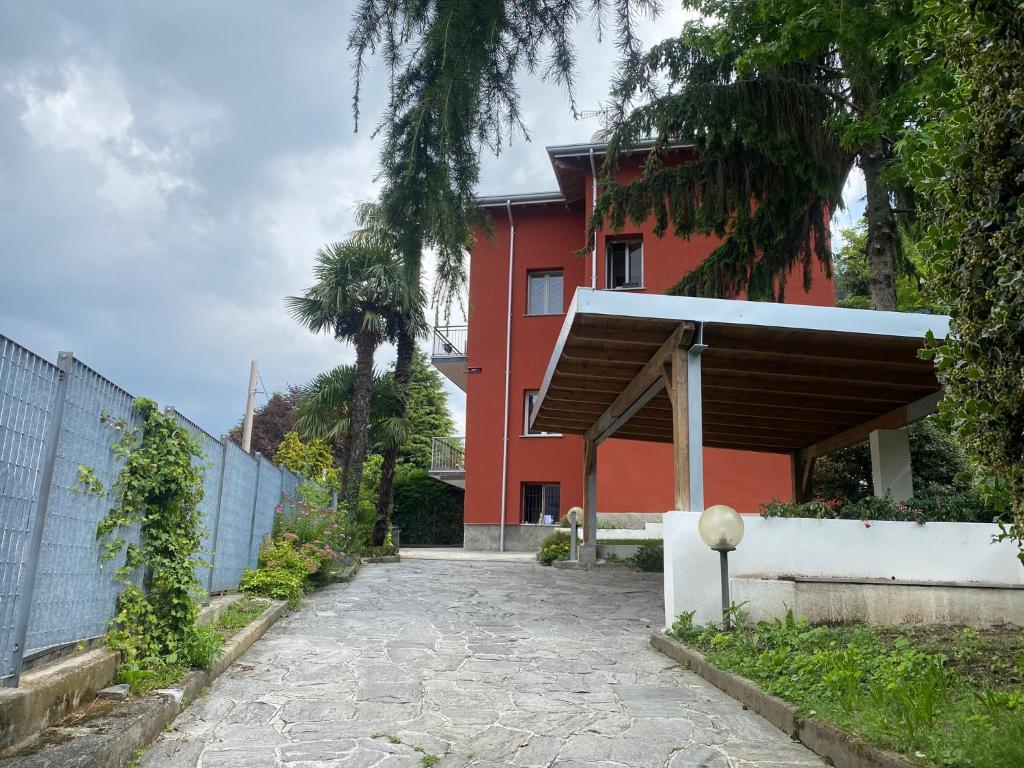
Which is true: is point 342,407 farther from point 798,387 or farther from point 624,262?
point 798,387

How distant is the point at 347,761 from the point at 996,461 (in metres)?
3.26

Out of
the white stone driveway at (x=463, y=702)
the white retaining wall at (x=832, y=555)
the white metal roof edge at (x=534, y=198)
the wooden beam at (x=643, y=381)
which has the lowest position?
the white stone driveway at (x=463, y=702)

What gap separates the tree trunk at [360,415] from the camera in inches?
669

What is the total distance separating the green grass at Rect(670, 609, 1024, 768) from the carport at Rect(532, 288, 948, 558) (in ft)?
6.67

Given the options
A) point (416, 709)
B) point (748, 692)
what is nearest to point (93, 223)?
point (416, 709)

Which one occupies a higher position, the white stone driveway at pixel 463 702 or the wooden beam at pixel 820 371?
the wooden beam at pixel 820 371

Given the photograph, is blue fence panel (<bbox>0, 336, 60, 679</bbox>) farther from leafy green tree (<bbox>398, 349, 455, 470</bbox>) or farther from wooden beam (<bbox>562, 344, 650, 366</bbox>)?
leafy green tree (<bbox>398, 349, 455, 470</bbox>)

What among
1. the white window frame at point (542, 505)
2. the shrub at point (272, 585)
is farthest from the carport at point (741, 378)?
the white window frame at point (542, 505)

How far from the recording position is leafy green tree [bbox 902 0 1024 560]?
2.56 m

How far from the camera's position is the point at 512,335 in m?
22.6

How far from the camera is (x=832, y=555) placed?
23.8 feet

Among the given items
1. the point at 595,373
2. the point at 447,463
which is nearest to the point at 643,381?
the point at 595,373

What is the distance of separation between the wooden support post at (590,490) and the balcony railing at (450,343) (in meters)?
9.52

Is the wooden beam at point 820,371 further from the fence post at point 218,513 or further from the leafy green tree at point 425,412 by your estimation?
the leafy green tree at point 425,412
